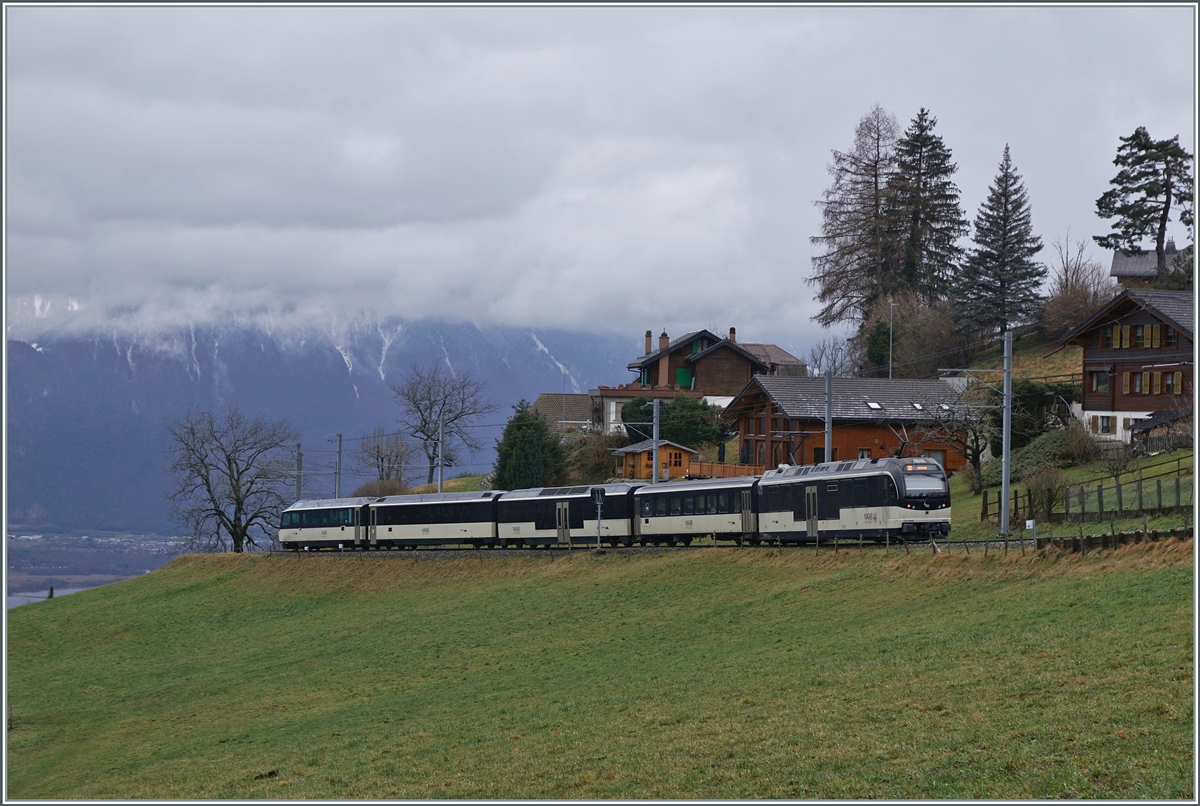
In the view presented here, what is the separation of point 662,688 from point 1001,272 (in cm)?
7369

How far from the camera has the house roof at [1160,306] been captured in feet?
184

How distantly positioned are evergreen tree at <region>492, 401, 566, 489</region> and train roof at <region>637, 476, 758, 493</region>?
33200 millimetres

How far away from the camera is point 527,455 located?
82.4m

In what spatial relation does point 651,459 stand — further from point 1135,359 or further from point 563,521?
point 1135,359

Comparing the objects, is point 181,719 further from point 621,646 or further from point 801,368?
point 801,368

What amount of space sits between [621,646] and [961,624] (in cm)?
952

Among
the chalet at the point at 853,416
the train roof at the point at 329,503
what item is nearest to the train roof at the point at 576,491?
the train roof at the point at 329,503

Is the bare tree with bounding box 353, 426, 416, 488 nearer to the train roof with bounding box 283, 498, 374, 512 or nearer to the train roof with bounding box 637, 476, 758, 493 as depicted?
the train roof with bounding box 283, 498, 374, 512

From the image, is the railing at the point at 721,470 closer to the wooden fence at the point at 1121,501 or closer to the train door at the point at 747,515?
the train door at the point at 747,515

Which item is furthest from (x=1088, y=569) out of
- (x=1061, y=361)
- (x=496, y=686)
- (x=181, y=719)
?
(x=1061, y=361)

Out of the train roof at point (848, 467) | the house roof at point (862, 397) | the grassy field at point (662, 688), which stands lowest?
the grassy field at point (662, 688)

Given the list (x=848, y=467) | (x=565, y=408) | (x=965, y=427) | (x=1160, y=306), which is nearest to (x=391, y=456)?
(x=565, y=408)

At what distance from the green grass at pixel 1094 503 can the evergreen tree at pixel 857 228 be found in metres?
44.4

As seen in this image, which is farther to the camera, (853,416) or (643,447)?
(643,447)
